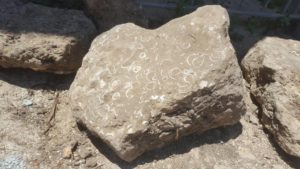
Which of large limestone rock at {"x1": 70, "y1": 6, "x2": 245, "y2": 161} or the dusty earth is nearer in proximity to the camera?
large limestone rock at {"x1": 70, "y1": 6, "x2": 245, "y2": 161}

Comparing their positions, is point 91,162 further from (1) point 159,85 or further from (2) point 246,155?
(2) point 246,155

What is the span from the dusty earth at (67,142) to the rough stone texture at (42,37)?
0.18 meters

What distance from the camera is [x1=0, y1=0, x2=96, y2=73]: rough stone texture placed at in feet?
10.3

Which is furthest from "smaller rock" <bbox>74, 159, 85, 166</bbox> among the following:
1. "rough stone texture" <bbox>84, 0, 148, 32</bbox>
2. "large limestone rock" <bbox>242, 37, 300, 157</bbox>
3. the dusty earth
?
"large limestone rock" <bbox>242, 37, 300, 157</bbox>

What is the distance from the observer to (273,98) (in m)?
3.20

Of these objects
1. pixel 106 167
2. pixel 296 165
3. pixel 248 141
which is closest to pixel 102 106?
pixel 106 167

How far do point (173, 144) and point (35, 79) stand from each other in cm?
113

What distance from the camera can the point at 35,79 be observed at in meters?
3.35

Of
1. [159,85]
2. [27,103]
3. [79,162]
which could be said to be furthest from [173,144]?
[27,103]

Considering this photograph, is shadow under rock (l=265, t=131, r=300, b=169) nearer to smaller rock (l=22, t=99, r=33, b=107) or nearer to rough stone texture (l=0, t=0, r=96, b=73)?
rough stone texture (l=0, t=0, r=96, b=73)

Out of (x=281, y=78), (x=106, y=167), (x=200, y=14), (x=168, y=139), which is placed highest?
(x=200, y=14)

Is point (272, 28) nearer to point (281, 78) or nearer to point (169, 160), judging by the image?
point (281, 78)

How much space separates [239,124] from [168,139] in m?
0.68

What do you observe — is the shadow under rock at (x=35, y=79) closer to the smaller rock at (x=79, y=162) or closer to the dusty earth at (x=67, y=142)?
the dusty earth at (x=67, y=142)
